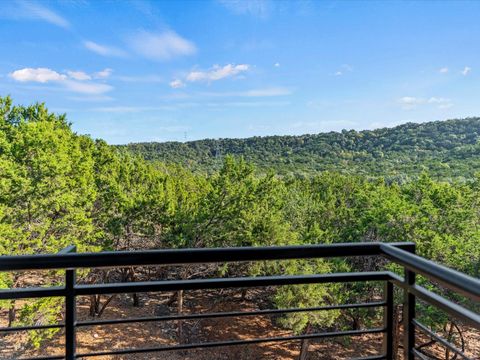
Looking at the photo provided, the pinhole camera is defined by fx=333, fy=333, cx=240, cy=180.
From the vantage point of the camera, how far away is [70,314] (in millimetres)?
983

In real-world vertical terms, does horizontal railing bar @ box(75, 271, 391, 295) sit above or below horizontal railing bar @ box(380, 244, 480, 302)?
below

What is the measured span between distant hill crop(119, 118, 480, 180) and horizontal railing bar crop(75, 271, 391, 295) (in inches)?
560

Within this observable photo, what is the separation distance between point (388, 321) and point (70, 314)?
1.05 m

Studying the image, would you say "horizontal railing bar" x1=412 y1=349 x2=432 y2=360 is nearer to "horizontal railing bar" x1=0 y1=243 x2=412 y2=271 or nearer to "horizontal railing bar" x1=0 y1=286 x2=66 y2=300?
"horizontal railing bar" x1=0 y1=243 x2=412 y2=271

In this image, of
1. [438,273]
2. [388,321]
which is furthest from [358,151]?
[438,273]

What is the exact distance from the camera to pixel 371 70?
1343cm

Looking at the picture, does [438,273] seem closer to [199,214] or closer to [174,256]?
[174,256]

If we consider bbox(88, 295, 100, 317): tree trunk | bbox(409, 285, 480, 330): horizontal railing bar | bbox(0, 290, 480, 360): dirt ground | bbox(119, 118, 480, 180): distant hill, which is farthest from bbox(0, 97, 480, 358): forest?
bbox(409, 285, 480, 330): horizontal railing bar

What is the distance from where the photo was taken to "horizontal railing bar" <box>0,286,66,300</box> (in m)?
0.88

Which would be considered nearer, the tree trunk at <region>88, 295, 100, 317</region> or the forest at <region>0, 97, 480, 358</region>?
the forest at <region>0, 97, 480, 358</region>

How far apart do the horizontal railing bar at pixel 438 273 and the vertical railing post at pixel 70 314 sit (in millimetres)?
982

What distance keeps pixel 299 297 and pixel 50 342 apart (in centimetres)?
647

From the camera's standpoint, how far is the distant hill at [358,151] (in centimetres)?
1734

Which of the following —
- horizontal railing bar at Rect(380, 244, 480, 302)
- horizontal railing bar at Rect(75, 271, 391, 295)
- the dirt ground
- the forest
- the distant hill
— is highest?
the distant hill
